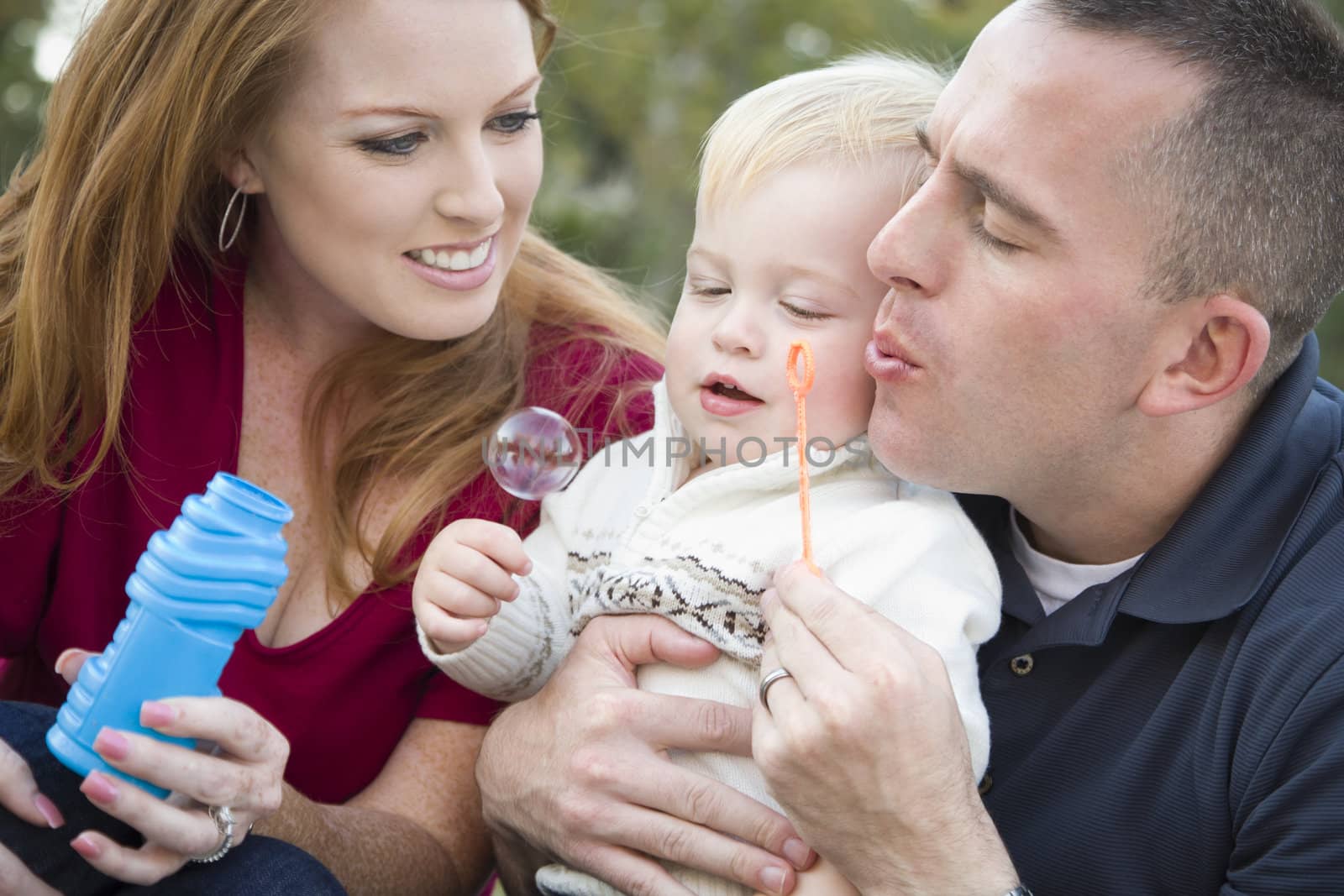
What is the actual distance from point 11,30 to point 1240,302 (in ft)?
35.3

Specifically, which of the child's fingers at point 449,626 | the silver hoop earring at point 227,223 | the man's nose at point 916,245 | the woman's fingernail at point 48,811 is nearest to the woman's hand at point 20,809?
the woman's fingernail at point 48,811

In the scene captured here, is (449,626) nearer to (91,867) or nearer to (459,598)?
(459,598)

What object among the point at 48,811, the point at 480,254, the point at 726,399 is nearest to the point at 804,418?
the point at 726,399

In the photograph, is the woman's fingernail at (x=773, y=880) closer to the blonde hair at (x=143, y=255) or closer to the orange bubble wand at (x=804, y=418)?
the orange bubble wand at (x=804, y=418)

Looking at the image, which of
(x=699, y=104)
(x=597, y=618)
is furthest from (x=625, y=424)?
(x=699, y=104)

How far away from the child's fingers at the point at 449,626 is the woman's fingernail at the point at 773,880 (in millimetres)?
546

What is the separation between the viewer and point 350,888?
219cm

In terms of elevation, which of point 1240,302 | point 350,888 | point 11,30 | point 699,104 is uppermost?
point 1240,302

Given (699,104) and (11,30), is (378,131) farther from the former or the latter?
(699,104)

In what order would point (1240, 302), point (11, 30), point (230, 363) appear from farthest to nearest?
point (11, 30), point (230, 363), point (1240, 302)

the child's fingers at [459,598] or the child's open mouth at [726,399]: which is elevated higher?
the child's open mouth at [726,399]

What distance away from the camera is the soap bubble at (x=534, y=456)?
Answer: 228 cm

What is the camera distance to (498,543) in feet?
6.69

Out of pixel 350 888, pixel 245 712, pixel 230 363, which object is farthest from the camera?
pixel 230 363
